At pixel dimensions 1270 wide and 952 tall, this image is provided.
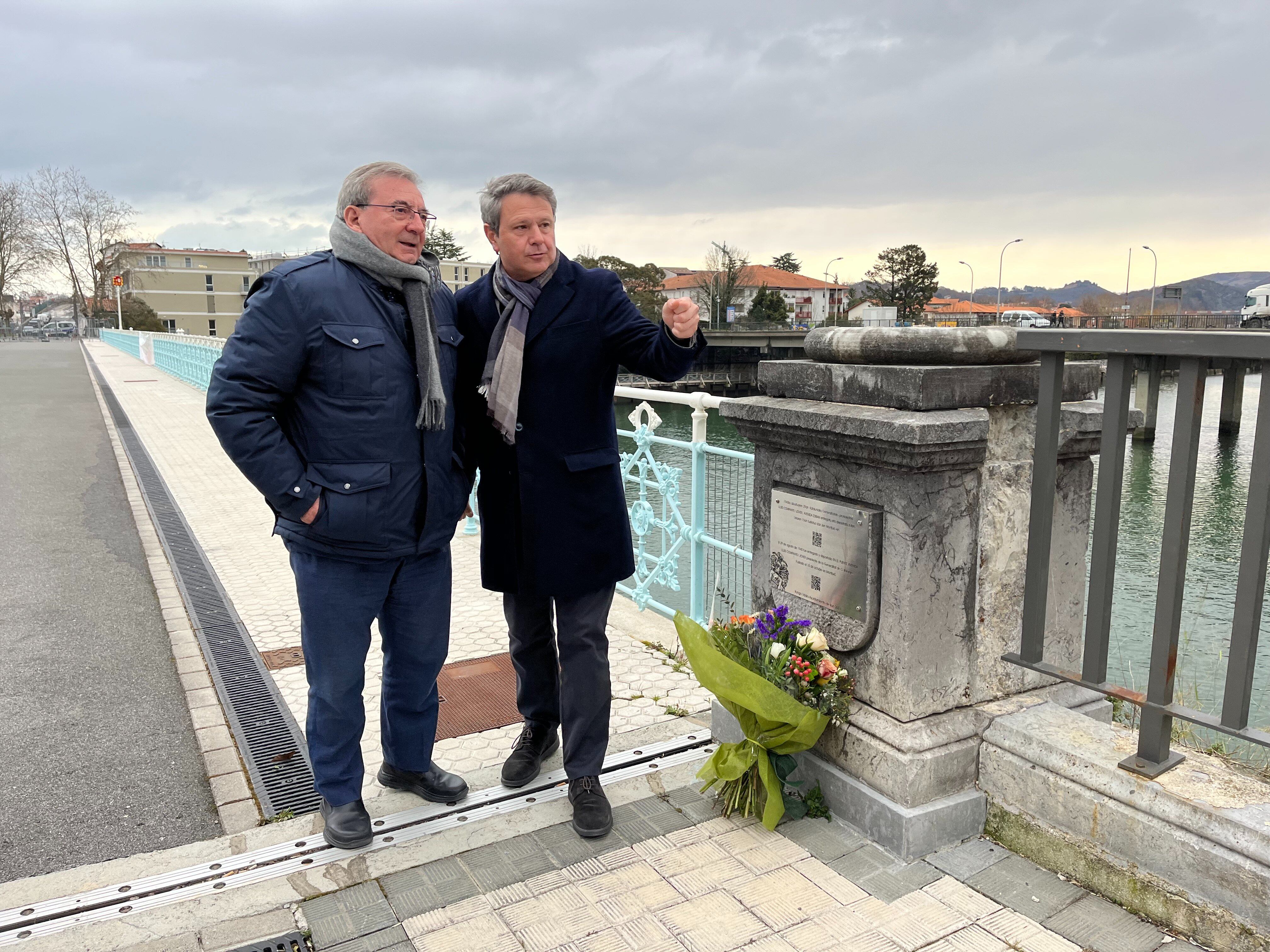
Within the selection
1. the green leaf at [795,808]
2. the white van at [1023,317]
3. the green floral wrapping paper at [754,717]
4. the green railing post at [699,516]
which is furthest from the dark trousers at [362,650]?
the white van at [1023,317]

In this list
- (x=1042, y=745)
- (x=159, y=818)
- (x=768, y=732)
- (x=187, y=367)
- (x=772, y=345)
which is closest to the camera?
(x=1042, y=745)

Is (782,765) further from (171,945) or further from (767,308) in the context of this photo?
(767,308)

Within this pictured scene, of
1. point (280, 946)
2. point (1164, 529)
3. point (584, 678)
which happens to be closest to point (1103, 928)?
point (1164, 529)

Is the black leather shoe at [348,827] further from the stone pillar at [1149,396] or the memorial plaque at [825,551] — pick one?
the stone pillar at [1149,396]

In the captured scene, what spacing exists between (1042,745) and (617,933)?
130 cm

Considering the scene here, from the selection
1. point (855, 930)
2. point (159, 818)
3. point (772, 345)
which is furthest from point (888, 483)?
point (772, 345)

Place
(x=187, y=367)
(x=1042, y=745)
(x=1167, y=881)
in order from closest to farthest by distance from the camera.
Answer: (x=1167, y=881) → (x=1042, y=745) → (x=187, y=367)

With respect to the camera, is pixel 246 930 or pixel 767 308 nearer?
pixel 246 930

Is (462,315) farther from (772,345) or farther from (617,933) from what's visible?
(772,345)

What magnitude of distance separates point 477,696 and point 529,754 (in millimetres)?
951

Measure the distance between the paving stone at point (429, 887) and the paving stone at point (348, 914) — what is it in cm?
3

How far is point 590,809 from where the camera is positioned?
2.83m

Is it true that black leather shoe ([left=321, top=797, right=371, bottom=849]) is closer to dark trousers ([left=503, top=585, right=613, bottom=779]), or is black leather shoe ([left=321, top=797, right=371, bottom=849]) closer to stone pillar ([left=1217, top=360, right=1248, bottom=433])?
dark trousers ([left=503, top=585, right=613, bottom=779])

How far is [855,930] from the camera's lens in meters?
2.32
